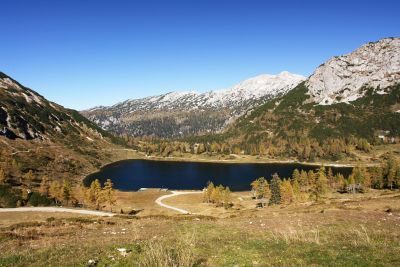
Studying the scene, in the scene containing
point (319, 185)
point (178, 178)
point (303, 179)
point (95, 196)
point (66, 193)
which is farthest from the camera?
point (178, 178)

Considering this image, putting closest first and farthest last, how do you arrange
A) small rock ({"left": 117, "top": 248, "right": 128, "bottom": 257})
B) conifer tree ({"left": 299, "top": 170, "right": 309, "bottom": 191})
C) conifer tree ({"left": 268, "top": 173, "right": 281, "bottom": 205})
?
small rock ({"left": 117, "top": 248, "right": 128, "bottom": 257}), conifer tree ({"left": 268, "top": 173, "right": 281, "bottom": 205}), conifer tree ({"left": 299, "top": 170, "right": 309, "bottom": 191})

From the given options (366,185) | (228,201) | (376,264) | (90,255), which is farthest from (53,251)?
(366,185)

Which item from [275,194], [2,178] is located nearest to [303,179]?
[275,194]

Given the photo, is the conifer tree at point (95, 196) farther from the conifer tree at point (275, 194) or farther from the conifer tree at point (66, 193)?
the conifer tree at point (275, 194)

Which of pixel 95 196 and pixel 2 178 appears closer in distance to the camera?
pixel 95 196

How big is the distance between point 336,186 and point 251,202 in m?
55.9

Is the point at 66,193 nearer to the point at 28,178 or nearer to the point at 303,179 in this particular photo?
the point at 28,178

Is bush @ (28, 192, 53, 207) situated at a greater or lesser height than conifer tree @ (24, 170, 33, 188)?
lesser

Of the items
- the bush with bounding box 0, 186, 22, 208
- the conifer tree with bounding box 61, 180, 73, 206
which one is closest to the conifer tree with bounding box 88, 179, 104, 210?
the conifer tree with bounding box 61, 180, 73, 206

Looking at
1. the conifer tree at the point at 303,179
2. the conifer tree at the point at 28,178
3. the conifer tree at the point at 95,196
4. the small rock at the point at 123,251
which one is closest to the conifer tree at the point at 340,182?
the conifer tree at the point at 303,179

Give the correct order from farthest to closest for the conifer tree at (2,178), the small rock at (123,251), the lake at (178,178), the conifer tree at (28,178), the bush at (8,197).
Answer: the lake at (178,178)
the conifer tree at (28,178)
the conifer tree at (2,178)
the bush at (8,197)
the small rock at (123,251)

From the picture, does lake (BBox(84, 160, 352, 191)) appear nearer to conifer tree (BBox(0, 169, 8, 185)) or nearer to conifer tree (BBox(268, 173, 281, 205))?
conifer tree (BBox(0, 169, 8, 185))

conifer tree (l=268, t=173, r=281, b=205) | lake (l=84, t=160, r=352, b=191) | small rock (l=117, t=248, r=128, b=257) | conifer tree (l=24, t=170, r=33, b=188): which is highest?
small rock (l=117, t=248, r=128, b=257)

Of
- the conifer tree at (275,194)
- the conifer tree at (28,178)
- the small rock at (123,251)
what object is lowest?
the conifer tree at (275,194)
